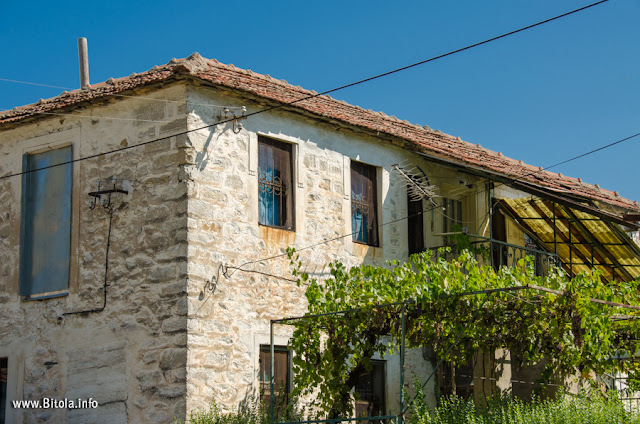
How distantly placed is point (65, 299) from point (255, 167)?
9.98 ft

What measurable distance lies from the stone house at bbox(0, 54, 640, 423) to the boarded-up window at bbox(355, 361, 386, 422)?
0.10 feet

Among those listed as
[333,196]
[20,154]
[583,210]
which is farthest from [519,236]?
[20,154]

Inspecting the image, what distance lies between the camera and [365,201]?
13266 mm

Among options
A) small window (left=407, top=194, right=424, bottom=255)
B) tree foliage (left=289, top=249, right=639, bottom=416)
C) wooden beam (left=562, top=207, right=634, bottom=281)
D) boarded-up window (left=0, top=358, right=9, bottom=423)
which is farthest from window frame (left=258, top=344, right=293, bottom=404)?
wooden beam (left=562, top=207, right=634, bottom=281)

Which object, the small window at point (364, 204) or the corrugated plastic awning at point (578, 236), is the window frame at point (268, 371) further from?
the corrugated plastic awning at point (578, 236)

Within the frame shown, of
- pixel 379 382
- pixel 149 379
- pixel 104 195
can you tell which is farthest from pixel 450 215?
pixel 149 379

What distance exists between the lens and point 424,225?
1401 cm

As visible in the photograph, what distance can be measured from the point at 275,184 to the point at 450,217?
3880 millimetres

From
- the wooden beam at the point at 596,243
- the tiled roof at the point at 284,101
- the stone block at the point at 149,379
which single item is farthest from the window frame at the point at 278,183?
the wooden beam at the point at 596,243

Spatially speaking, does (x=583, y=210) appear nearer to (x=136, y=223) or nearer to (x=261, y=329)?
(x=261, y=329)

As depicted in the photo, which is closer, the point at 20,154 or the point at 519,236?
the point at 20,154

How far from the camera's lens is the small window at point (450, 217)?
14.1 m

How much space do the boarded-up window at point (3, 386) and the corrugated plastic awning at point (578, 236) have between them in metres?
8.07

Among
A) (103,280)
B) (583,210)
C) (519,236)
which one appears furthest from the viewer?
(519,236)
